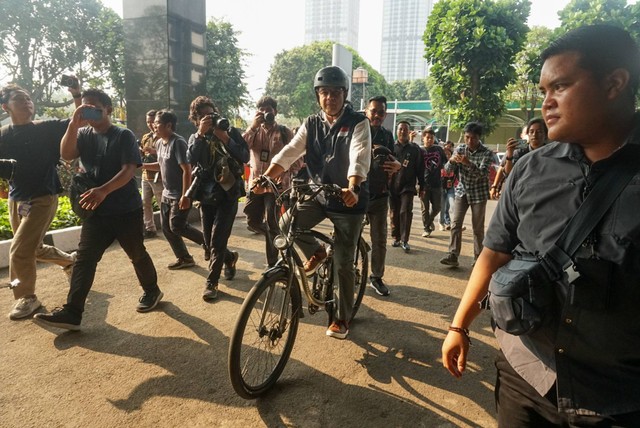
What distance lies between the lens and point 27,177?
3744 mm

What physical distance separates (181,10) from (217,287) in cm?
753

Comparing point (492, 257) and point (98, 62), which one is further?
point (98, 62)

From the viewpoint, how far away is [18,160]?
3.72 metres

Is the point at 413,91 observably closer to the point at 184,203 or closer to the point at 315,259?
the point at 184,203

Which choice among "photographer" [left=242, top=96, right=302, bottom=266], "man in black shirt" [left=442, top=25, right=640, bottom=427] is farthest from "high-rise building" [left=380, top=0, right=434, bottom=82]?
"man in black shirt" [left=442, top=25, right=640, bottom=427]

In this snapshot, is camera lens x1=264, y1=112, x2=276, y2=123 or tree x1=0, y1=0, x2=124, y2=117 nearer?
camera lens x1=264, y1=112, x2=276, y2=123

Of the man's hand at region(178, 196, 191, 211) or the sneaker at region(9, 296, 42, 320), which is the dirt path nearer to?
the sneaker at region(9, 296, 42, 320)

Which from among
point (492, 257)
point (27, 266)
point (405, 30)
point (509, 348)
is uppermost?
point (405, 30)

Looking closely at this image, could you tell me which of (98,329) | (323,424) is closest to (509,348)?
(323,424)

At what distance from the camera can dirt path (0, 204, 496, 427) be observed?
8.41ft

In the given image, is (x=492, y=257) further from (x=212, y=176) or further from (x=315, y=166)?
(x=212, y=176)

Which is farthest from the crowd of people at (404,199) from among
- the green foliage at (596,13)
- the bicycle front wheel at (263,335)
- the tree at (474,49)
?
the green foliage at (596,13)

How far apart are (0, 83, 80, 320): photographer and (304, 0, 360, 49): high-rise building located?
135m

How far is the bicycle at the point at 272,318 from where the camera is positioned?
2529mm
